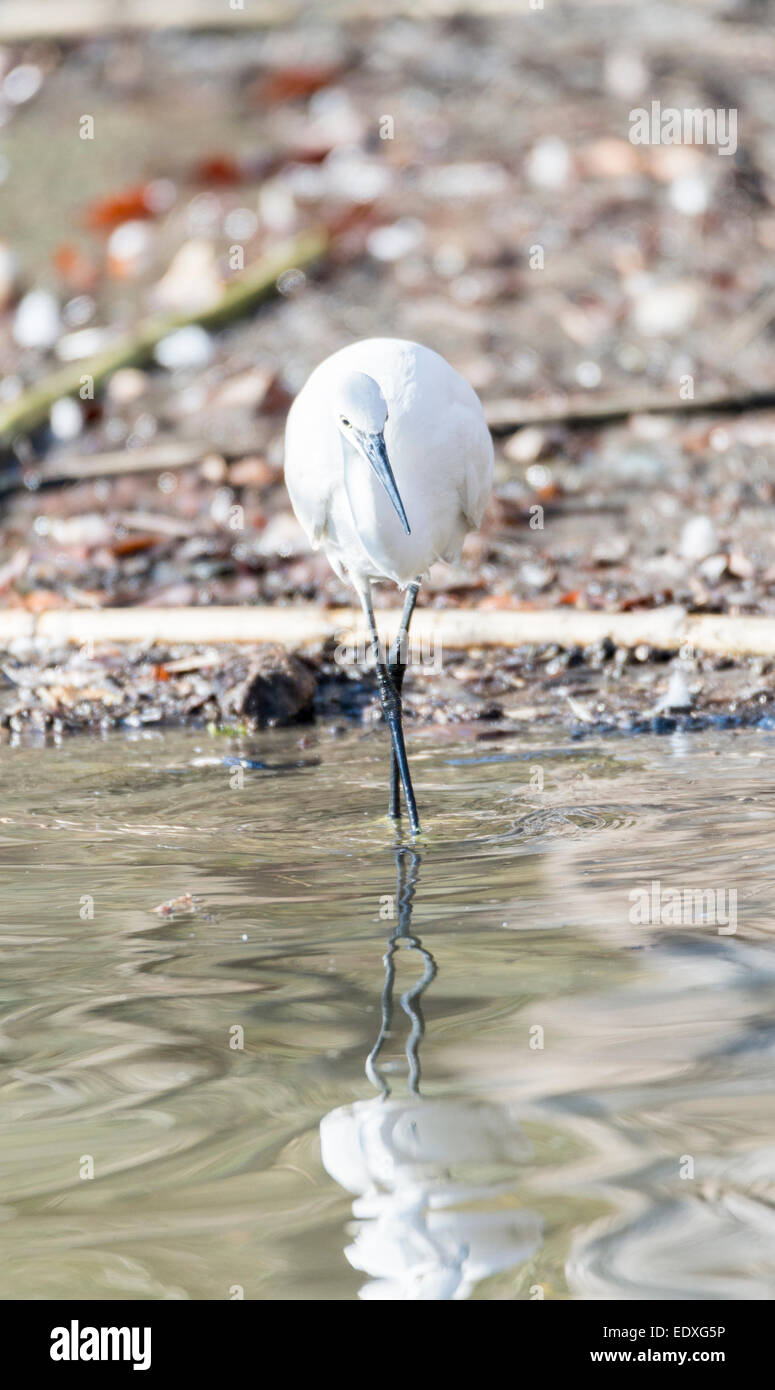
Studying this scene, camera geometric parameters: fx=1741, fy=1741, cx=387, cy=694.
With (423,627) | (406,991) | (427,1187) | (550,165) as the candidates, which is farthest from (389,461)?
(550,165)

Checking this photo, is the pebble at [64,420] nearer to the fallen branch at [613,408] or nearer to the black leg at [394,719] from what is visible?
the fallen branch at [613,408]

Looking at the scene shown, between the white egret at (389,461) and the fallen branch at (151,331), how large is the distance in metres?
3.65

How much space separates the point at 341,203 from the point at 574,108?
60.2 inches

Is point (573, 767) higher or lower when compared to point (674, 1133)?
higher

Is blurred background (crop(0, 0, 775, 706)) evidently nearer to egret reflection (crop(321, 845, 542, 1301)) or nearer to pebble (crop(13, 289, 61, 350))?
pebble (crop(13, 289, 61, 350))

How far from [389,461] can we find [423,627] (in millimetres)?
1751

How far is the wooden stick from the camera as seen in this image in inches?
223

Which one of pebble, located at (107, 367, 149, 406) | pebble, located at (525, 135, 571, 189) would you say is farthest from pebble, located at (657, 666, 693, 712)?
pebble, located at (525, 135, 571, 189)

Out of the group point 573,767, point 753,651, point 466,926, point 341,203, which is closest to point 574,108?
point 341,203

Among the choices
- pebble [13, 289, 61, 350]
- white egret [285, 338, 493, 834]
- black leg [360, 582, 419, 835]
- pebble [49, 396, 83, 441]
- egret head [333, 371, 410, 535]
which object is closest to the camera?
egret head [333, 371, 410, 535]

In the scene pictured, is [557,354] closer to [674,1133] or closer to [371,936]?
[371,936]

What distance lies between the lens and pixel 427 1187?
2.36 m
